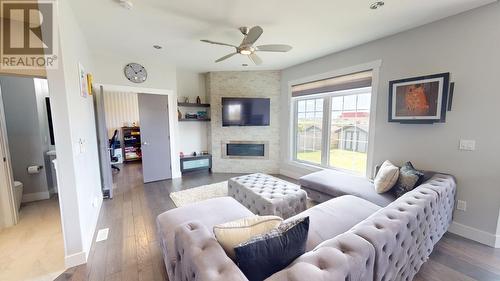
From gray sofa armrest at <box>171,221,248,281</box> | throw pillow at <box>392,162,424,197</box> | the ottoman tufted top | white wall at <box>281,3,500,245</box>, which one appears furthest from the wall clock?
throw pillow at <box>392,162,424,197</box>

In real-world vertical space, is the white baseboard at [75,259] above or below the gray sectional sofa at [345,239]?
below

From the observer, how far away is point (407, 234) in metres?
1.43

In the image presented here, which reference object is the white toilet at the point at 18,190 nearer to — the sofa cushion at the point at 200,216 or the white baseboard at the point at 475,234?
the sofa cushion at the point at 200,216

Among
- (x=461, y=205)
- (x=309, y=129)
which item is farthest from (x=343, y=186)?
(x=309, y=129)

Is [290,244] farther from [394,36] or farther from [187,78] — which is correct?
[187,78]

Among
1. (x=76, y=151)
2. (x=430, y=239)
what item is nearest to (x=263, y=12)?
(x=76, y=151)

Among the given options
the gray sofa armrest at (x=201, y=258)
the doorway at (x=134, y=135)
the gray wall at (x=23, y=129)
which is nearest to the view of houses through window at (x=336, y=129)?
the doorway at (x=134, y=135)

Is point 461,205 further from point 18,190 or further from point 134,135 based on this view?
point 134,135

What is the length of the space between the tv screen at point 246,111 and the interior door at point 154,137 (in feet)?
4.65

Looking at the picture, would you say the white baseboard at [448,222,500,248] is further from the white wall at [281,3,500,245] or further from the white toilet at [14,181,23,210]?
the white toilet at [14,181,23,210]

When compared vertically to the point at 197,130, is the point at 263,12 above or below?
above

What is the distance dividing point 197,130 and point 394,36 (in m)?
4.49

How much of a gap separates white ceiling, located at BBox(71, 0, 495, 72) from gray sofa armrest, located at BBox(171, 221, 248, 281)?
2.21m

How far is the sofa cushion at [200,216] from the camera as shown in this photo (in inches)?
70.1
